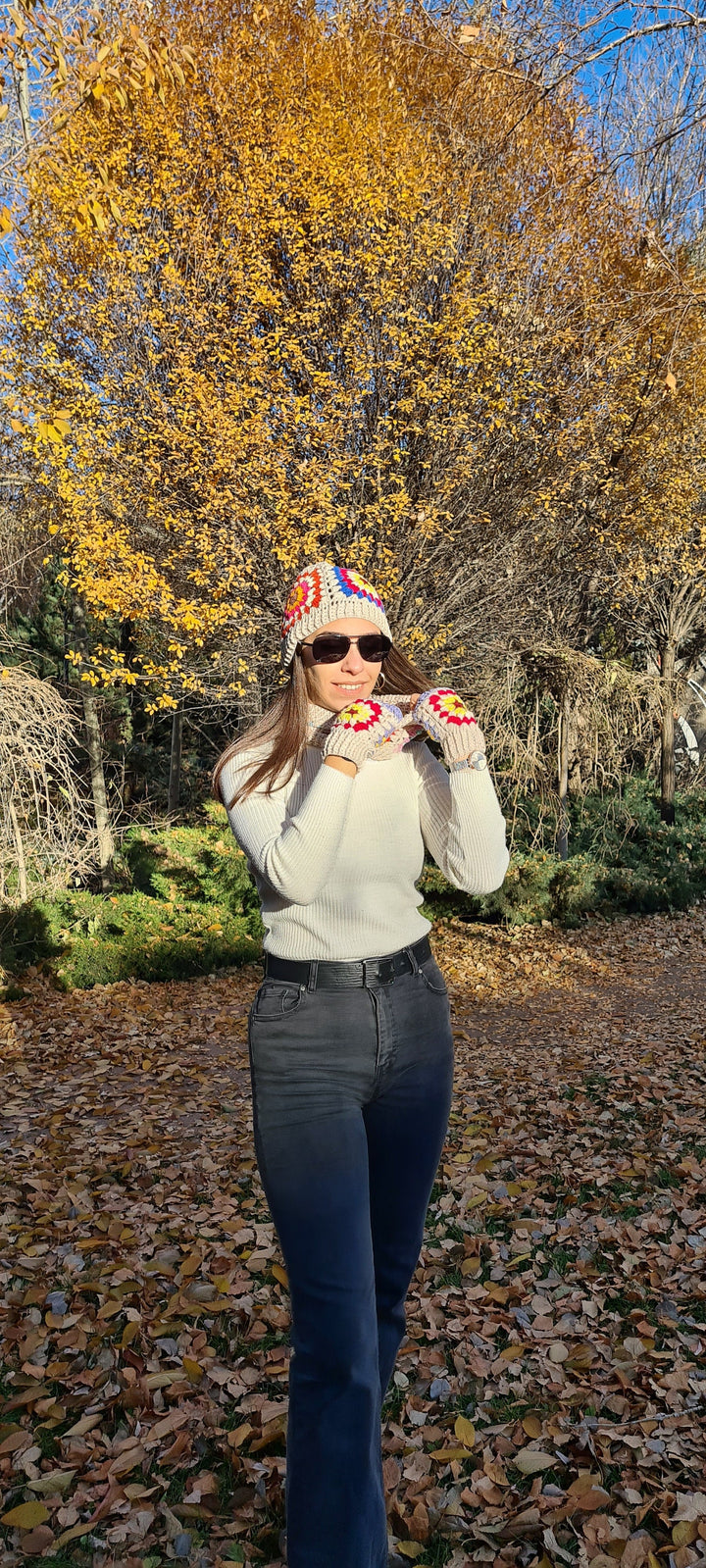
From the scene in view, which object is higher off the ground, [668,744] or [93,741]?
[93,741]

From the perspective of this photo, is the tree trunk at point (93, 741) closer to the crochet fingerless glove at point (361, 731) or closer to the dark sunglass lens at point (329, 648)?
the dark sunglass lens at point (329, 648)

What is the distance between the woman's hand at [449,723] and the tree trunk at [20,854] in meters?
7.66

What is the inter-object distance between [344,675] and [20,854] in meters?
7.70

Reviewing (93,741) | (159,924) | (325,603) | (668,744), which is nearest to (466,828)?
(325,603)

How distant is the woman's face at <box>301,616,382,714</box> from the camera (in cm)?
216

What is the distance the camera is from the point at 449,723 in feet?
6.21

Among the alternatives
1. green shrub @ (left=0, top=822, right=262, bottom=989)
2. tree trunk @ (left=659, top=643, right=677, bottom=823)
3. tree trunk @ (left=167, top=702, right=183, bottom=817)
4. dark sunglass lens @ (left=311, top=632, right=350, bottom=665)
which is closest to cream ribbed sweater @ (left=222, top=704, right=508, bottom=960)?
dark sunglass lens @ (left=311, top=632, right=350, bottom=665)

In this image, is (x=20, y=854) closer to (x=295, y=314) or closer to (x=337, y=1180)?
(x=295, y=314)

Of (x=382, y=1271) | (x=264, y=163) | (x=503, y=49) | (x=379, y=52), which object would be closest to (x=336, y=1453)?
(x=382, y=1271)

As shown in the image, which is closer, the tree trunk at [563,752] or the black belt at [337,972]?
the black belt at [337,972]

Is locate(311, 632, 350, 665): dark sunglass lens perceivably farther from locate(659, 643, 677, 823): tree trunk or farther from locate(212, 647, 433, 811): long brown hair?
locate(659, 643, 677, 823): tree trunk

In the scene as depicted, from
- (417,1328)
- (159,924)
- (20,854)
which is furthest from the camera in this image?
(159,924)

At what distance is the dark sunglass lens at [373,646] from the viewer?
7.09 ft

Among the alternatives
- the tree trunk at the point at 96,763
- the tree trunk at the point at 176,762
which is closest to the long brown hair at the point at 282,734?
the tree trunk at the point at 96,763
